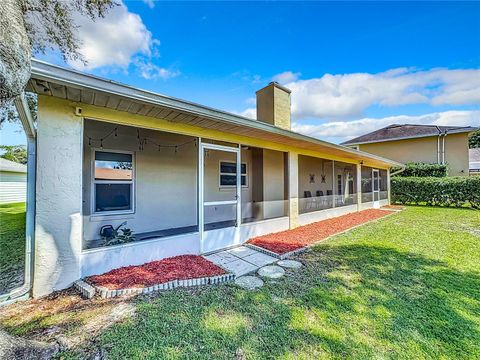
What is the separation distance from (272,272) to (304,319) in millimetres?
1422

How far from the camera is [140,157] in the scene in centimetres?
605

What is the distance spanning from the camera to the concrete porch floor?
4.18m

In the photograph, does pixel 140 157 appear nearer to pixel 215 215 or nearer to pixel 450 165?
pixel 215 215

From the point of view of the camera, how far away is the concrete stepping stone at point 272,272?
3871 mm

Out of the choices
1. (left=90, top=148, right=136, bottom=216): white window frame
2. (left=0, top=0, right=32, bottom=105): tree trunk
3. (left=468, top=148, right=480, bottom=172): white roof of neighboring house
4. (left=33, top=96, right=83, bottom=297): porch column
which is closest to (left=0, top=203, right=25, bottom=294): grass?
(left=33, top=96, right=83, bottom=297): porch column

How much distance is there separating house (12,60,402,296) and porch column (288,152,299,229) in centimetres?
3

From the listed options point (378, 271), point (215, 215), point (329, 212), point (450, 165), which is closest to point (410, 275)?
point (378, 271)

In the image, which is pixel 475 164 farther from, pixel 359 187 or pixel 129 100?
pixel 129 100

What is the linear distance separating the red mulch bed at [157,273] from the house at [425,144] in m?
19.3

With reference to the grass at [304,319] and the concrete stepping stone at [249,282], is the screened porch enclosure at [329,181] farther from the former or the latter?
the concrete stepping stone at [249,282]

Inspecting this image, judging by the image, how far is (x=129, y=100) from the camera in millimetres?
3365

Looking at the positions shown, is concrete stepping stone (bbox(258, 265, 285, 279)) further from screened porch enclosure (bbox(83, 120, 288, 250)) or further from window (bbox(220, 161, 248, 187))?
window (bbox(220, 161, 248, 187))

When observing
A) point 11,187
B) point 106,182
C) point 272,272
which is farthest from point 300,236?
point 11,187

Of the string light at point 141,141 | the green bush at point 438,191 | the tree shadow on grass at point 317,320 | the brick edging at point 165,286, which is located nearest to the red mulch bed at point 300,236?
the tree shadow on grass at point 317,320
